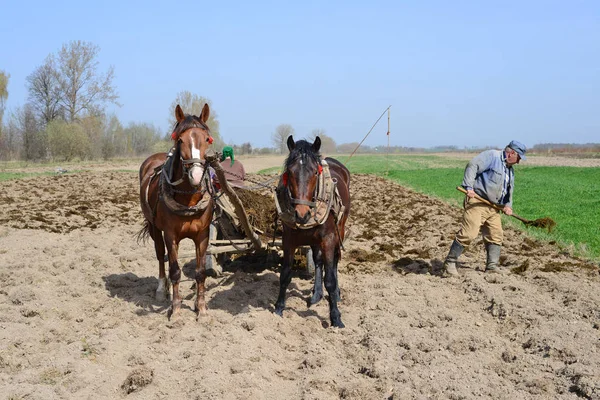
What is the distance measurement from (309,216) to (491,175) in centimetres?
354

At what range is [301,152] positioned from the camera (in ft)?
17.1

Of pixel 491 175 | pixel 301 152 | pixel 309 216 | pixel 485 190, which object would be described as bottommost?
pixel 309 216

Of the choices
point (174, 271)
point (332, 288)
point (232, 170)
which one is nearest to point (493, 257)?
point (332, 288)

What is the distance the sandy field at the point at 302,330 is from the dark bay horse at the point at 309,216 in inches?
17.8

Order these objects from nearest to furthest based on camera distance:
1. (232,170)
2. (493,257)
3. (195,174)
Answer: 1. (195,174)
2. (493,257)
3. (232,170)

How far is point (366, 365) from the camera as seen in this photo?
4.54 m

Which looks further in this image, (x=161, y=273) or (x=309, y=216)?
(x=161, y=273)

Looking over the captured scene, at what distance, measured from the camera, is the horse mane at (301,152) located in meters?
5.19

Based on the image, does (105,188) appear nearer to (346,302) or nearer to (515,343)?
(346,302)

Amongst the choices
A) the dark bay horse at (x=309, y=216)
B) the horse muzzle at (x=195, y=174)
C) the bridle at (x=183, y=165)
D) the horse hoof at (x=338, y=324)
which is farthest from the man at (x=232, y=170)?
the horse hoof at (x=338, y=324)

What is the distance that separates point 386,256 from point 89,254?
5025 mm

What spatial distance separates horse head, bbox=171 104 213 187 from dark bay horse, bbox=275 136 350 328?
0.87 metres

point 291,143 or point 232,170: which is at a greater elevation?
point 291,143

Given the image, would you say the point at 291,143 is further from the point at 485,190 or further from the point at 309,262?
the point at 485,190
